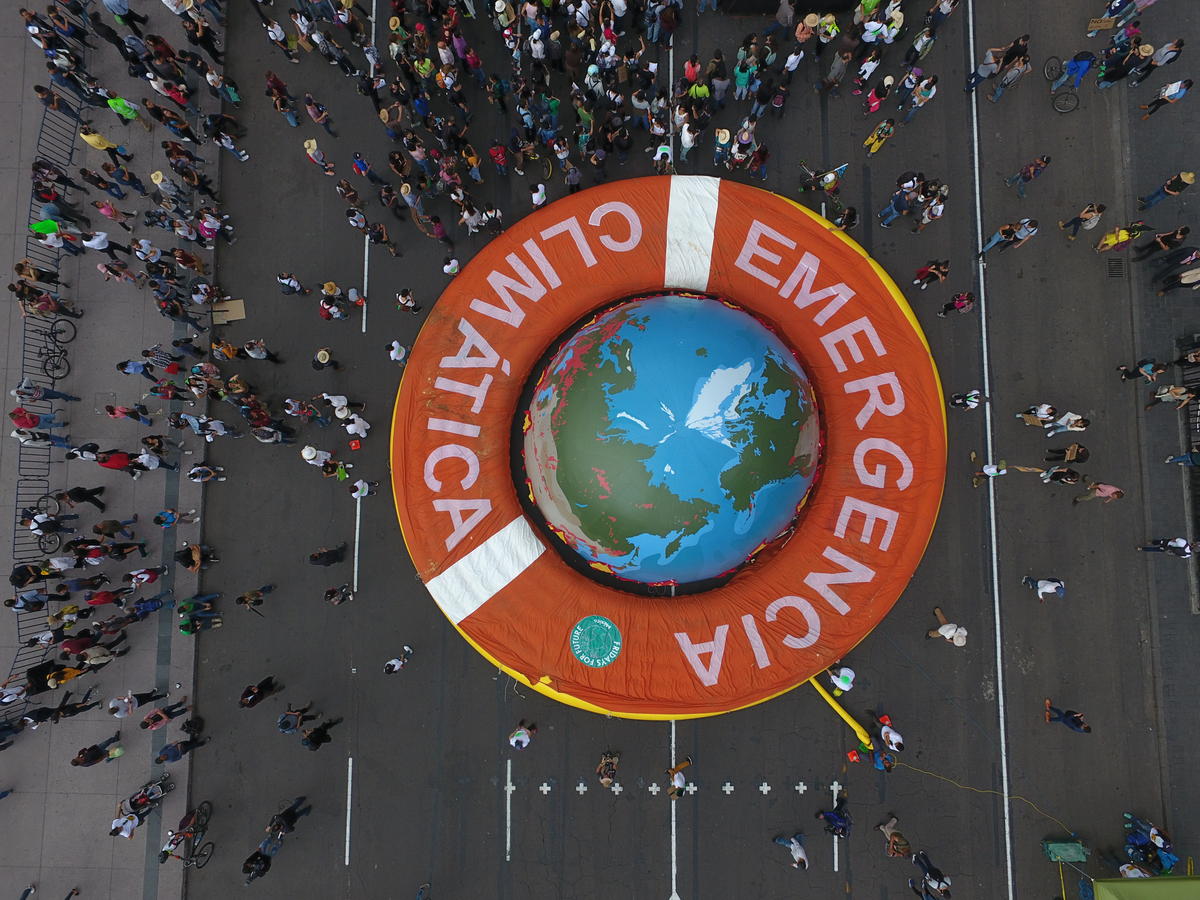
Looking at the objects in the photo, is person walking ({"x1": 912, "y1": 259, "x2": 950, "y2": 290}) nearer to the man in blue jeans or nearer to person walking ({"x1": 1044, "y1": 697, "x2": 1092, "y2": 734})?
the man in blue jeans

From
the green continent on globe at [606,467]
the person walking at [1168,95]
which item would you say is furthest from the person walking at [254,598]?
the person walking at [1168,95]

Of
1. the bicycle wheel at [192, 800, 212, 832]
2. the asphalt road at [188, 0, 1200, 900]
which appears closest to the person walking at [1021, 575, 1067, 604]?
the asphalt road at [188, 0, 1200, 900]

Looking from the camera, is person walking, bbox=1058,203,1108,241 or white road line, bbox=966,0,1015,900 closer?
person walking, bbox=1058,203,1108,241

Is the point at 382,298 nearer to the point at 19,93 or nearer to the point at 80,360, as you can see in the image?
the point at 80,360

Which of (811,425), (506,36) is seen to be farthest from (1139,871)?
(506,36)

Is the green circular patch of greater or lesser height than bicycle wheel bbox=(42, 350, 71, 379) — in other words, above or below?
below

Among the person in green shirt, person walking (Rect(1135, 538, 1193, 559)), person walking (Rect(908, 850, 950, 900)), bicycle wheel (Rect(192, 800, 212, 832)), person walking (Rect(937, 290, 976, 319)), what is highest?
the person in green shirt

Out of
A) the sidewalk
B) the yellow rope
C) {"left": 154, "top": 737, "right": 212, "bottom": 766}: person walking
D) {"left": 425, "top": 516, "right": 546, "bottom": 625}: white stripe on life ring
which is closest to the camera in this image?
{"left": 425, "top": 516, "right": 546, "bottom": 625}: white stripe on life ring

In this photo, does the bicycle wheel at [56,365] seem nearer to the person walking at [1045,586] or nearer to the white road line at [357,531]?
the white road line at [357,531]
